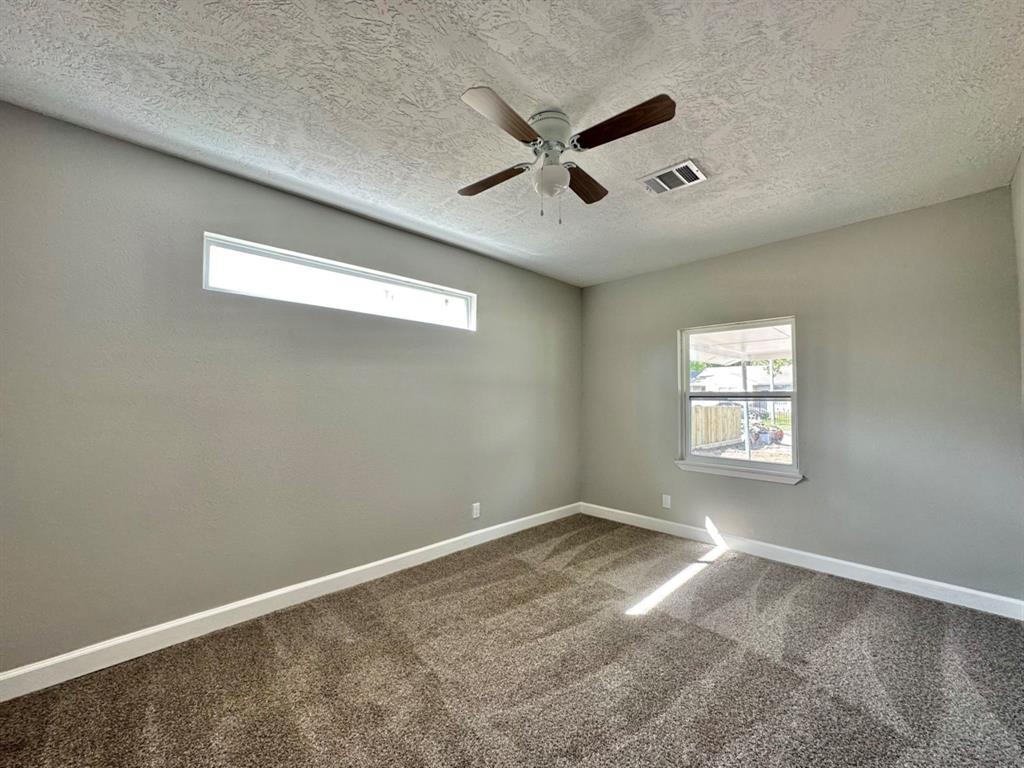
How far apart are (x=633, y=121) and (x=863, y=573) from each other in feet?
11.6

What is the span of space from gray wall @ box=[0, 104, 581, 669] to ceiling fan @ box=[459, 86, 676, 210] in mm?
1555

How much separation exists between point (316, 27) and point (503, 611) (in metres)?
3.05

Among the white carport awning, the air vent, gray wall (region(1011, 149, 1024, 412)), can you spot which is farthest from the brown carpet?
the air vent

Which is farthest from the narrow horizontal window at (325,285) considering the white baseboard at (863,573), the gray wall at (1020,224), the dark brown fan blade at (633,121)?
the gray wall at (1020,224)

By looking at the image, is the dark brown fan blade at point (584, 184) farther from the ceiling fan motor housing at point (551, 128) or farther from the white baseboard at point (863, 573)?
the white baseboard at point (863, 573)

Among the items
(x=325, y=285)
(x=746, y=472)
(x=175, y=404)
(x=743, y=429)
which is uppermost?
(x=325, y=285)

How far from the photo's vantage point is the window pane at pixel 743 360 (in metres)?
3.64

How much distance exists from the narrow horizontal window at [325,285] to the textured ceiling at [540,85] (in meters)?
0.47

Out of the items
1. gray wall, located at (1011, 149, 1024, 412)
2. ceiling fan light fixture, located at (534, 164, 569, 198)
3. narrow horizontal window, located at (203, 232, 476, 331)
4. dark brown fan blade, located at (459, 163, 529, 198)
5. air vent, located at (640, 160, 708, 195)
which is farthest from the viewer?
narrow horizontal window, located at (203, 232, 476, 331)

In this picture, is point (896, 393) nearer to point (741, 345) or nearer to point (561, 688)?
point (741, 345)

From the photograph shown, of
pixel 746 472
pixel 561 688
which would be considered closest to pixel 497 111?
pixel 561 688

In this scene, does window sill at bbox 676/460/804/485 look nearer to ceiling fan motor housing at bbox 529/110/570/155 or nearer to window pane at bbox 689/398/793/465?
window pane at bbox 689/398/793/465

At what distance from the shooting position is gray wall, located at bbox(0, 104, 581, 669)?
6.61 ft

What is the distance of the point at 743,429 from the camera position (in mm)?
3848
